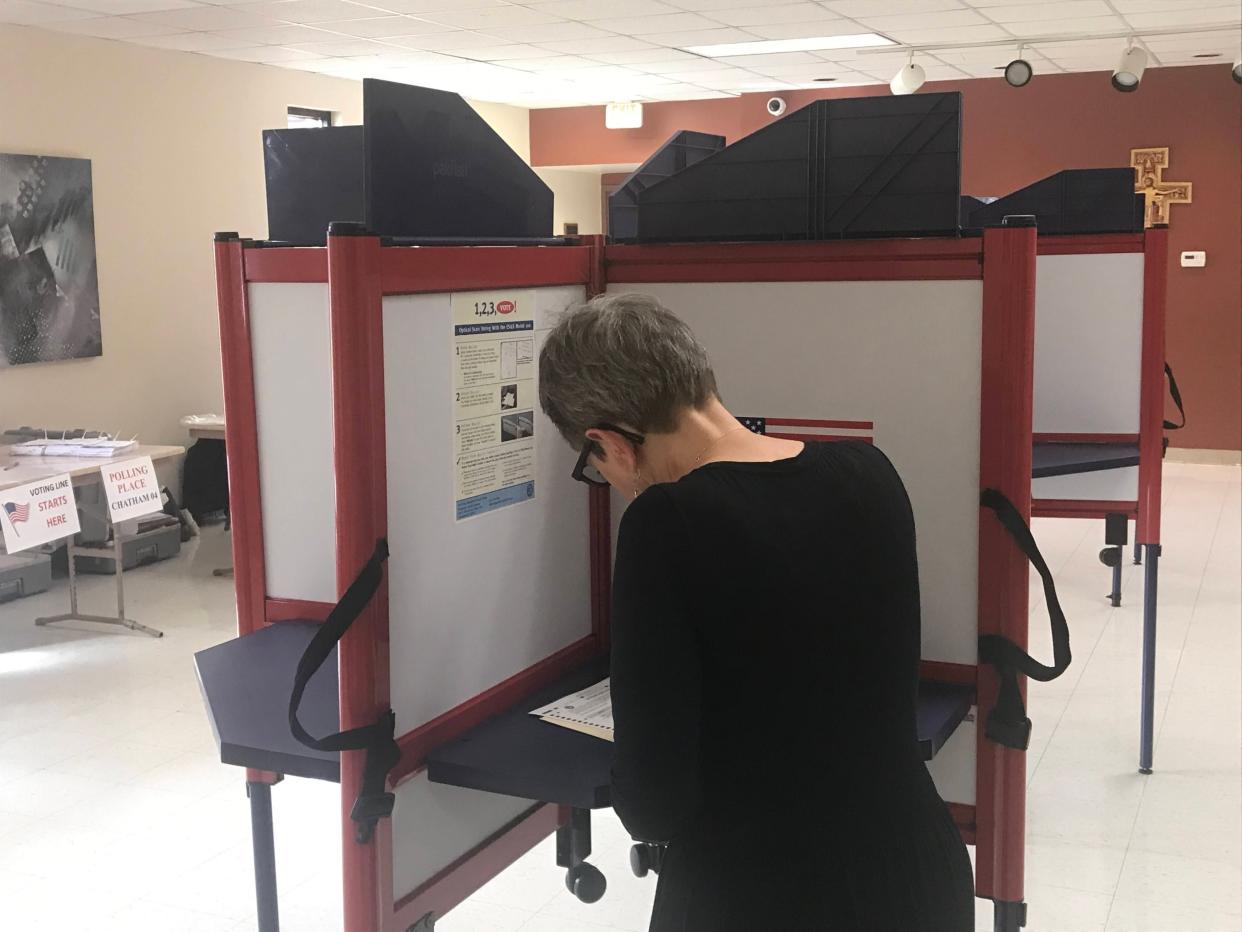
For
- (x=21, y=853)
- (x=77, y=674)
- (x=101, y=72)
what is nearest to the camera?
(x=21, y=853)

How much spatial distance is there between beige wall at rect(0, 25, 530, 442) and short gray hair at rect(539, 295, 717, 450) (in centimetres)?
563

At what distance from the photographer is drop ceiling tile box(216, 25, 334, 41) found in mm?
6929

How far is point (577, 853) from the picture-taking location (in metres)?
1.92

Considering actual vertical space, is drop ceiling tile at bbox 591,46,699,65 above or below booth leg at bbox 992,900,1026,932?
above

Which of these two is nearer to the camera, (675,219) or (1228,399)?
(675,219)

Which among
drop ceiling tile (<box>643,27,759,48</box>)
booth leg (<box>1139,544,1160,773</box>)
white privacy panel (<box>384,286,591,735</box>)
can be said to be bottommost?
booth leg (<box>1139,544,1160,773</box>)

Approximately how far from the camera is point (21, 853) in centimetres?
326

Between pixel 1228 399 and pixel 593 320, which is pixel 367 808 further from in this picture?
pixel 1228 399

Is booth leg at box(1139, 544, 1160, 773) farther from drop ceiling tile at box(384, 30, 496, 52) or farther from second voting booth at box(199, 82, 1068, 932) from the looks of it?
drop ceiling tile at box(384, 30, 496, 52)

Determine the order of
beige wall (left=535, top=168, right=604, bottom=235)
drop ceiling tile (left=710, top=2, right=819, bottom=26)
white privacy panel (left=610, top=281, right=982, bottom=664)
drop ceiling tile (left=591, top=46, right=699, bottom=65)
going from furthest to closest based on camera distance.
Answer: beige wall (left=535, top=168, right=604, bottom=235), drop ceiling tile (left=591, top=46, right=699, bottom=65), drop ceiling tile (left=710, top=2, right=819, bottom=26), white privacy panel (left=610, top=281, right=982, bottom=664)

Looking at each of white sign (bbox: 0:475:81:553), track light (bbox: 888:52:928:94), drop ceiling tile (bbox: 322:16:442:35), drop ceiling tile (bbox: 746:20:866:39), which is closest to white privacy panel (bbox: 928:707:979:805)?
white sign (bbox: 0:475:81:553)

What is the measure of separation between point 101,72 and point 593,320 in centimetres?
635

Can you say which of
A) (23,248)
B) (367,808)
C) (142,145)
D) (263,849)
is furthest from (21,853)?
(142,145)

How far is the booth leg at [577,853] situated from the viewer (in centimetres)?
178
